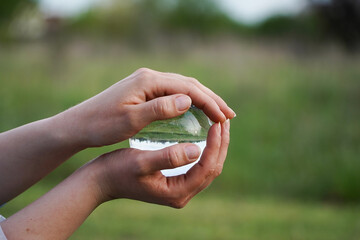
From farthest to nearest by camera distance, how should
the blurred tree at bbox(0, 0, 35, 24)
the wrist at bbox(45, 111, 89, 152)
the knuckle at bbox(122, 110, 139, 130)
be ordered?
the blurred tree at bbox(0, 0, 35, 24), the wrist at bbox(45, 111, 89, 152), the knuckle at bbox(122, 110, 139, 130)

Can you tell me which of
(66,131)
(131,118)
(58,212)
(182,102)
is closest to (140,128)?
(131,118)

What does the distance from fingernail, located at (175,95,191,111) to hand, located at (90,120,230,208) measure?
126 mm

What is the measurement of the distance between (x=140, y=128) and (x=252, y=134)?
19.5 feet

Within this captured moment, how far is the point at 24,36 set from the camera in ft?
48.9

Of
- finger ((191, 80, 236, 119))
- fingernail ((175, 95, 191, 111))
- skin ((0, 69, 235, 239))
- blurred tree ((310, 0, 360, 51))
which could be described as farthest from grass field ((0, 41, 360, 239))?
fingernail ((175, 95, 191, 111))

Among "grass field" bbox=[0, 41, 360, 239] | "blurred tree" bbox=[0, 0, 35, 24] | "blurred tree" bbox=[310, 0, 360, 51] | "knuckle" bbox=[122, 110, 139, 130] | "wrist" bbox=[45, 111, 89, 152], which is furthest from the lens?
"blurred tree" bbox=[0, 0, 35, 24]

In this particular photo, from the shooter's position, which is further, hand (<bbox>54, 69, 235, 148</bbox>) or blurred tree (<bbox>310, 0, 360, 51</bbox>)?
blurred tree (<bbox>310, 0, 360, 51</bbox>)

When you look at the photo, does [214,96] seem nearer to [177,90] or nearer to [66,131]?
[177,90]

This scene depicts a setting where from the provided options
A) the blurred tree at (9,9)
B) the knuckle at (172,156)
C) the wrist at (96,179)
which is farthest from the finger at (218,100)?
the blurred tree at (9,9)

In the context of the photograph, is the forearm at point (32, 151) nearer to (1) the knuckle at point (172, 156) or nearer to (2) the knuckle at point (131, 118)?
(2) the knuckle at point (131, 118)

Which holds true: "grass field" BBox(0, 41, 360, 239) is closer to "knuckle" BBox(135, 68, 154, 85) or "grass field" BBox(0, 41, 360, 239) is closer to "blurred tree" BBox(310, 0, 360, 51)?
"blurred tree" BBox(310, 0, 360, 51)

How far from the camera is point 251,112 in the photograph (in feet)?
26.1

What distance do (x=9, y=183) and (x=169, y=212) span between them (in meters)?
3.30

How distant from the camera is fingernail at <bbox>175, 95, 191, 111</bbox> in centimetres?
147
